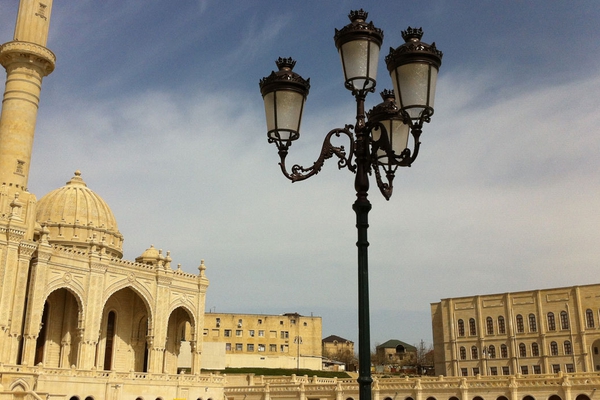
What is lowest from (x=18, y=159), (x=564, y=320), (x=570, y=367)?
(x=570, y=367)

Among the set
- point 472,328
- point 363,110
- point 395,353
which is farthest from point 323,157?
point 395,353

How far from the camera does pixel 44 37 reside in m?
39.9

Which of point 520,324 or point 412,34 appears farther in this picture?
point 520,324

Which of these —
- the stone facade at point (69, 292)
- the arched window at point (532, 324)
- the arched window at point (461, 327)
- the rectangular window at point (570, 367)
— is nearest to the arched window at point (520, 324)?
the arched window at point (532, 324)

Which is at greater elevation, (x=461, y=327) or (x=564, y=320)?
(x=564, y=320)

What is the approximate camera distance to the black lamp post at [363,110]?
258 inches

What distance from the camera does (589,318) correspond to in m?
54.5

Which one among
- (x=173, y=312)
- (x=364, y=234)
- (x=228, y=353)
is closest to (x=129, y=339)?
(x=173, y=312)

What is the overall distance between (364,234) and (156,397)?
37148 millimetres

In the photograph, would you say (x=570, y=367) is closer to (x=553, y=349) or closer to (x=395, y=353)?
(x=553, y=349)

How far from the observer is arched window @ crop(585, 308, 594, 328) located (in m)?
54.3

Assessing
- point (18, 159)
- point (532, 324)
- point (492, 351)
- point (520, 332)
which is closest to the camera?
point (18, 159)

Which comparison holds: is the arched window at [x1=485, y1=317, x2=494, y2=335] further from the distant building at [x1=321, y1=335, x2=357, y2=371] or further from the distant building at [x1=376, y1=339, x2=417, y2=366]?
the distant building at [x1=321, y1=335, x2=357, y2=371]

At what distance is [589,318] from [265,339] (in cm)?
3837
